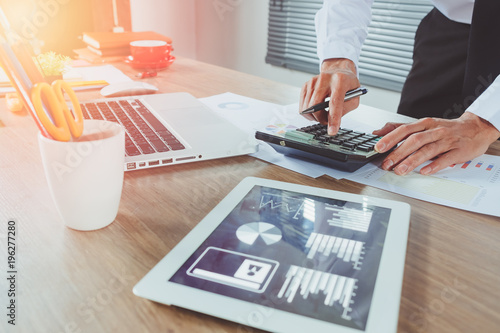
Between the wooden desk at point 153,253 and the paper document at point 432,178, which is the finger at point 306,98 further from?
the wooden desk at point 153,253

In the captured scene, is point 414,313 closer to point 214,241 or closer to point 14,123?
point 214,241

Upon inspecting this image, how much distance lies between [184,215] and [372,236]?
0.23m

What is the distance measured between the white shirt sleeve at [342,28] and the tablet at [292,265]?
0.68 m

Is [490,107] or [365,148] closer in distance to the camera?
[365,148]

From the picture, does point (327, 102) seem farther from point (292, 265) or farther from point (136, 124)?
point (292, 265)

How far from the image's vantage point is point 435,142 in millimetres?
721

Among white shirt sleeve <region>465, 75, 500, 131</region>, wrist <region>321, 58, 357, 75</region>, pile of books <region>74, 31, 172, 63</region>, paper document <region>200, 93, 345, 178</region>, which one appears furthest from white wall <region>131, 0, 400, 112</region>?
white shirt sleeve <region>465, 75, 500, 131</region>

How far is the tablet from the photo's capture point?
344 mm

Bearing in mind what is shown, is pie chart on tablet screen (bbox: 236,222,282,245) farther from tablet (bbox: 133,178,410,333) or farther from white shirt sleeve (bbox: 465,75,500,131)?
white shirt sleeve (bbox: 465,75,500,131)

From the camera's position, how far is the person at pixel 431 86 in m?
0.71

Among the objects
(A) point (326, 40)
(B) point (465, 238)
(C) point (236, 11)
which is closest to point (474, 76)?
(A) point (326, 40)

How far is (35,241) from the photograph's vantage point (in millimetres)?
461

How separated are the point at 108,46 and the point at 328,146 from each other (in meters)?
1.09

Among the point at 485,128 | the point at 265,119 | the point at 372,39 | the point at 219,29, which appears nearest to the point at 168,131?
the point at 265,119
